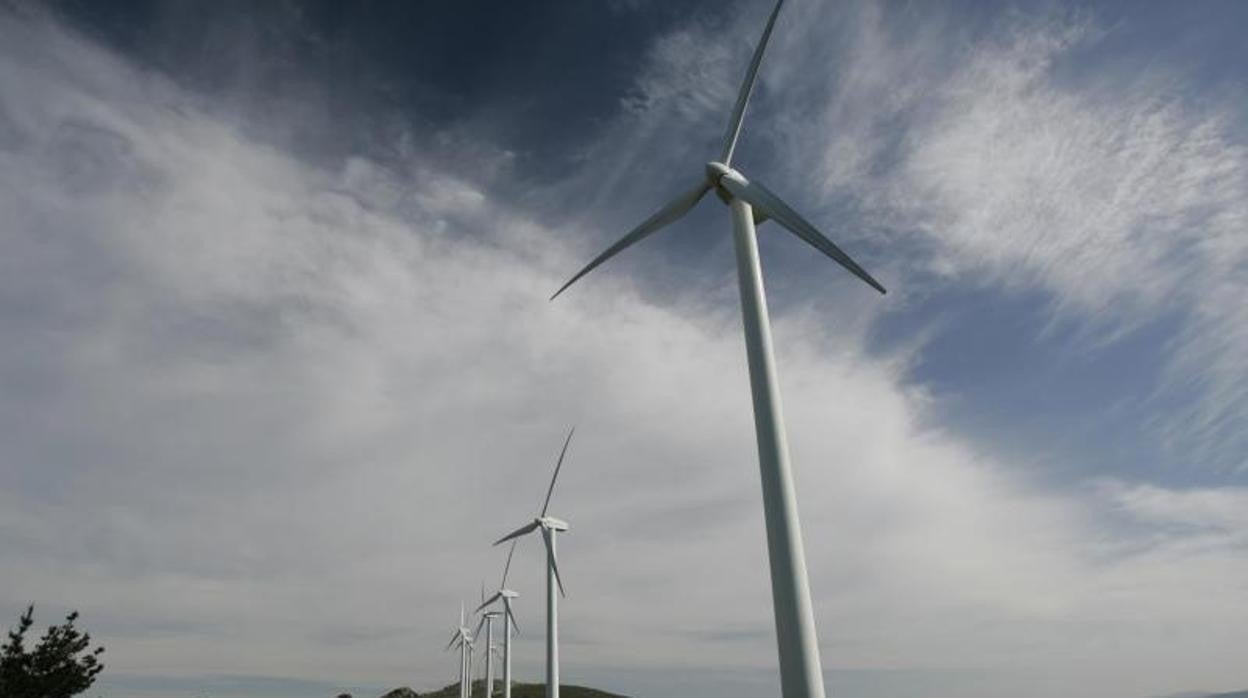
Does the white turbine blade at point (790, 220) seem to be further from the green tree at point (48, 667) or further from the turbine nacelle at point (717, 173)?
the green tree at point (48, 667)

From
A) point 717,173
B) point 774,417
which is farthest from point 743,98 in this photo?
point 774,417

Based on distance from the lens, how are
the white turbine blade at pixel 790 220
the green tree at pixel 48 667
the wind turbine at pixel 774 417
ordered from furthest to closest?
1. the green tree at pixel 48 667
2. the white turbine blade at pixel 790 220
3. the wind turbine at pixel 774 417

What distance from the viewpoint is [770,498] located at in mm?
23516

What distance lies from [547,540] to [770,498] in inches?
2586

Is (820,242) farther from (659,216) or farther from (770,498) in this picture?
(770,498)

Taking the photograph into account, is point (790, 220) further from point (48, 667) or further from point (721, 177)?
point (48, 667)

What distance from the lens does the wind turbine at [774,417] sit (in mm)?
21609

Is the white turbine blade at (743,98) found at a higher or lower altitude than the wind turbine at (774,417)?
higher

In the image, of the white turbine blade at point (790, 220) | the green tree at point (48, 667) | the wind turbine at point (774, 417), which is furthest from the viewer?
the green tree at point (48, 667)

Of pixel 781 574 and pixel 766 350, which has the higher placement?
pixel 766 350

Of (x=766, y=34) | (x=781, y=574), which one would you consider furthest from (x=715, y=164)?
(x=781, y=574)

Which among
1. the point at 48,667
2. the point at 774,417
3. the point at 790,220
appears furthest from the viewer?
the point at 48,667

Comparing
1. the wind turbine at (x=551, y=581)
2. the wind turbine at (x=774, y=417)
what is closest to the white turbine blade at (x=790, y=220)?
the wind turbine at (x=774, y=417)

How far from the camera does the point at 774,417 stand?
25.2 metres
